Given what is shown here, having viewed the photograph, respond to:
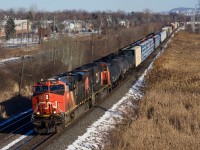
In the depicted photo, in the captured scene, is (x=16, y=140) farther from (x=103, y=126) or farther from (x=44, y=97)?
(x=103, y=126)

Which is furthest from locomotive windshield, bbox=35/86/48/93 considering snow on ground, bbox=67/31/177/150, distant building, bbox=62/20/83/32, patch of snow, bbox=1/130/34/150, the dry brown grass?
distant building, bbox=62/20/83/32

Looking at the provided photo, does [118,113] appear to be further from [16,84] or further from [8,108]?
[16,84]

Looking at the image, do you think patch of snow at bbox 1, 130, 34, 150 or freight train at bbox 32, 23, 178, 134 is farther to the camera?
freight train at bbox 32, 23, 178, 134

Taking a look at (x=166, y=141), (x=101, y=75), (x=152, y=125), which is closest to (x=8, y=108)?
(x=101, y=75)

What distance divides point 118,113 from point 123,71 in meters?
11.4

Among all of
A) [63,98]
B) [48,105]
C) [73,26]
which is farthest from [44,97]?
[73,26]

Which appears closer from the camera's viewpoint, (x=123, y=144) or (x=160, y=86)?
(x=123, y=144)

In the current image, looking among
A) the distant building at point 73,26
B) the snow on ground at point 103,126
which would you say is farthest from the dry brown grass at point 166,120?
the distant building at point 73,26

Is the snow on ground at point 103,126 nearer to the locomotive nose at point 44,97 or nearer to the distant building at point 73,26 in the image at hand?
the locomotive nose at point 44,97

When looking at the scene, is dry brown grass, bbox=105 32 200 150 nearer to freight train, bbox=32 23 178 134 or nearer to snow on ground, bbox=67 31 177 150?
snow on ground, bbox=67 31 177 150

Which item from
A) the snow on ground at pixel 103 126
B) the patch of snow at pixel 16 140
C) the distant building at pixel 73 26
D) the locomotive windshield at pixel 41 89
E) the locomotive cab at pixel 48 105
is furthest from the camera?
the distant building at pixel 73 26

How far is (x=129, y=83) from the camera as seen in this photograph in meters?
33.9

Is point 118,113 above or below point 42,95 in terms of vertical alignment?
below

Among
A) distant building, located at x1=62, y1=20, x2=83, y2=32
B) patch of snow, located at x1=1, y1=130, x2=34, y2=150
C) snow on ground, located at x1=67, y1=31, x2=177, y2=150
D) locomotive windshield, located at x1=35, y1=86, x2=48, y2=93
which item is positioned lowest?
patch of snow, located at x1=1, y1=130, x2=34, y2=150
